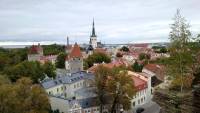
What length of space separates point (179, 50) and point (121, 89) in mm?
18206

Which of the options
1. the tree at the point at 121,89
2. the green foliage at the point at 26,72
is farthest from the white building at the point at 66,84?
the tree at the point at 121,89

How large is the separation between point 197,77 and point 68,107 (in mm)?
28053

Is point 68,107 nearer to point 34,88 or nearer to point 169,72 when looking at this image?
point 34,88

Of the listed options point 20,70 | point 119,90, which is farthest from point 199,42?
point 20,70

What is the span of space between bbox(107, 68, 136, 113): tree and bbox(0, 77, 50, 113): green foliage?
7922mm

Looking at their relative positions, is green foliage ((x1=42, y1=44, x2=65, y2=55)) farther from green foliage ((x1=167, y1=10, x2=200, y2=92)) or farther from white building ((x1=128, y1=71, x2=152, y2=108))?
green foliage ((x1=167, y1=10, x2=200, y2=92))

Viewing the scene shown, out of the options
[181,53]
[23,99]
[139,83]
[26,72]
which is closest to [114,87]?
[23,99]

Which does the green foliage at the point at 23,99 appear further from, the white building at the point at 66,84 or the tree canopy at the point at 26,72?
the tree canopy at the point at 26,72

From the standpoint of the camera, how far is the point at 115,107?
4444 cm

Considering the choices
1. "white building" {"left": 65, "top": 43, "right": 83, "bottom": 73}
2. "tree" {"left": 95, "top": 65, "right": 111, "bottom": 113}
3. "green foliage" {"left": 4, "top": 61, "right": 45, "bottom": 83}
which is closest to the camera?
"tree" {"left": 95, "top": 65, "right": 111, "bottom": 113}

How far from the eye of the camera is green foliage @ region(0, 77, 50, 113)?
36.2 meters

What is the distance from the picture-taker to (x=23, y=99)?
122 ft

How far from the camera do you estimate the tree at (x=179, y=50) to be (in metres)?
23.9

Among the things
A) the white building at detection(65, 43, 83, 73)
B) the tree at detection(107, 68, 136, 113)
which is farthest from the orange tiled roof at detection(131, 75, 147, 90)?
the white building at detection(65, 43, 83, 73)
